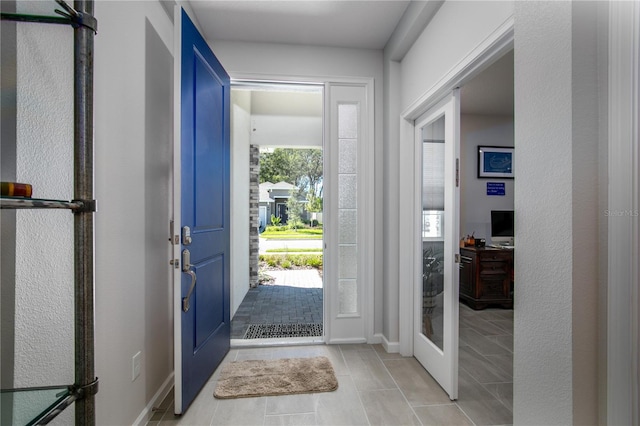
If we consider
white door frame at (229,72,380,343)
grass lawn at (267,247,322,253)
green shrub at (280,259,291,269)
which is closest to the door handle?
white door frame at (229,72,380,343)

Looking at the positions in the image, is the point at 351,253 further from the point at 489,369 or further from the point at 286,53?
the point at 286,53

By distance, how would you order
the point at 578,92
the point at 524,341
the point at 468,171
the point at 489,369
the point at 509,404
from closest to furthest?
the point at 578,92, the point at 524,341, the point at 509,404, the point at 489,369, the point at 468,171

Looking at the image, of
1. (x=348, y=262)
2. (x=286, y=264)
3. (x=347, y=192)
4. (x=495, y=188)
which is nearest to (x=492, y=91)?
(x=495, y=188)

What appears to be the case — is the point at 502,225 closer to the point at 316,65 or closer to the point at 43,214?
the point at 316,65

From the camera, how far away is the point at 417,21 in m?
2.09

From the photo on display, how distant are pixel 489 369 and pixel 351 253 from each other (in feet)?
4.73

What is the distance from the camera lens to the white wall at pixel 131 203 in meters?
1.35

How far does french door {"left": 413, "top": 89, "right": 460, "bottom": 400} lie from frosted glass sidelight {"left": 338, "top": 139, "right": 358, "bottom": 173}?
1.88ft

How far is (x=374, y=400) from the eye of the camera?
1924 millimetres

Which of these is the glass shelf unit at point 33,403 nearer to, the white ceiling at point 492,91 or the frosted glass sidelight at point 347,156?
the frosted glass sidelight at point 347,156

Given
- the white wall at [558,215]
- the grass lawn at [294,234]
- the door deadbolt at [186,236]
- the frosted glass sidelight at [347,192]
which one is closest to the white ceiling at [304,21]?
the frosted glass sidelight at [347,192]

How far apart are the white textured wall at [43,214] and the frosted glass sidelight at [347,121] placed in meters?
2.12

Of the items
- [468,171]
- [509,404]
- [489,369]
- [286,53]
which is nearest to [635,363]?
[509,404]

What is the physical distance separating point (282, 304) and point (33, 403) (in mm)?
3460
